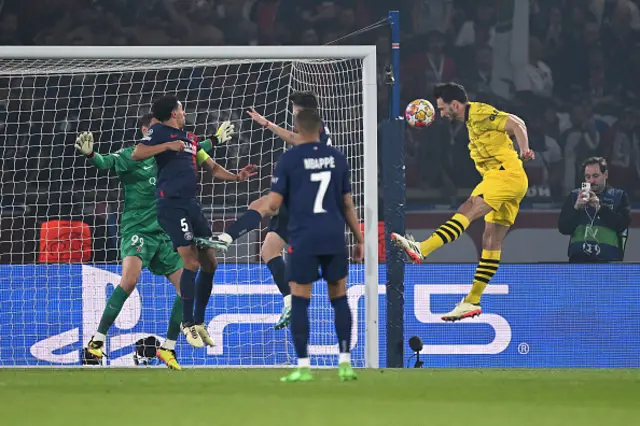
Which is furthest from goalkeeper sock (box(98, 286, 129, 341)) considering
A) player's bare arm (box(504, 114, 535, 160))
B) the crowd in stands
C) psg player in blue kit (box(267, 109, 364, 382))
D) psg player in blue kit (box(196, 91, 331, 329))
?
the crowd in stands

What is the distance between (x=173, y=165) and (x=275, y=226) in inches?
42.7

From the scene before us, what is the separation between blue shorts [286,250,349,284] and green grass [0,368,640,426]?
0.66 m

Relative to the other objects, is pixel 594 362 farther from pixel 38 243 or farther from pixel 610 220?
pixel 38 243

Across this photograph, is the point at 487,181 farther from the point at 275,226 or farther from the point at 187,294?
the point at 187,294

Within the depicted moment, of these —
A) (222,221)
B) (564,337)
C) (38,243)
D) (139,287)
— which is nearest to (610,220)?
(564,337)

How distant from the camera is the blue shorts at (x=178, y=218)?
9.52 meters

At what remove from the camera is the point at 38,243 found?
1202 cm

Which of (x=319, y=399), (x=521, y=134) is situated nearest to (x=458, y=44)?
(x=521, y=134)

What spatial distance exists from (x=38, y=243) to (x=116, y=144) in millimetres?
1421

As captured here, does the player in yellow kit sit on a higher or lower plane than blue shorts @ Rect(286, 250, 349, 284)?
higher

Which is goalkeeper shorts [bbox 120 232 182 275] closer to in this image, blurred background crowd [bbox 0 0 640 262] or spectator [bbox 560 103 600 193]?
blurred background crowd [bbox 0 0 640 262]

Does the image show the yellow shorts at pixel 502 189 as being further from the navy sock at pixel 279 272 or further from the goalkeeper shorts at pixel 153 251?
the goalkeeper shorts at pixel 153 251

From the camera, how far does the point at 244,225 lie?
9242 mm

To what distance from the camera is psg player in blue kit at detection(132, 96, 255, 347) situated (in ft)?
31.1
